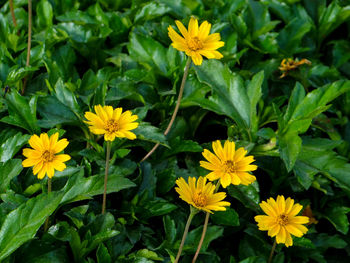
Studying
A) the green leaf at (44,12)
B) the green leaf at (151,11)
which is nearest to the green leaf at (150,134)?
the green leaf at (151,11)

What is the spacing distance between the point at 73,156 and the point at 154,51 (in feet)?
2.16

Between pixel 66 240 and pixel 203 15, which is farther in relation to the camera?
pixel 203 15

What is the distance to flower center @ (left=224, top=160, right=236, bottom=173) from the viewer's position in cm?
152

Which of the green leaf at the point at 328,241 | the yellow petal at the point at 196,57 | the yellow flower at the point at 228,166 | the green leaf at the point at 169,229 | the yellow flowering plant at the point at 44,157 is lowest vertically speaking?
the green leaf at the point at 328,241

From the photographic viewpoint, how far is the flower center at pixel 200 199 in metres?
1.47

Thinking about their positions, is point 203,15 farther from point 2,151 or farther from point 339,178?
point 2,151

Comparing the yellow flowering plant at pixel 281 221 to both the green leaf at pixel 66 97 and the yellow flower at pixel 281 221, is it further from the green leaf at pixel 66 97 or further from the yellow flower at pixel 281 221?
the green leaf at pixel 66 97

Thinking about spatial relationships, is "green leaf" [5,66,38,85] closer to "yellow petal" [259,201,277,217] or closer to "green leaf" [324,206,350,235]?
"yellow petal" [259,201,277,217]

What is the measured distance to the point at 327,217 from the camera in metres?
2.19

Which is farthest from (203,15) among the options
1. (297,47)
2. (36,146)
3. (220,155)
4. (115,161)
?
(36,146)

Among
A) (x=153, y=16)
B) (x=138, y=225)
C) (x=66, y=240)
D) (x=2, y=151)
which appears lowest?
(x=138, y=225)

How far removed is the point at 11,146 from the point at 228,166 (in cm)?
89

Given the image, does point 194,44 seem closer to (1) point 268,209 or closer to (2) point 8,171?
(1) point 268,209

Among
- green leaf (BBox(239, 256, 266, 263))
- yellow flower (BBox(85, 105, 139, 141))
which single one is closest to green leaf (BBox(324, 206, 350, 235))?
green leaf (BBox(239, 256, 266, 263))
